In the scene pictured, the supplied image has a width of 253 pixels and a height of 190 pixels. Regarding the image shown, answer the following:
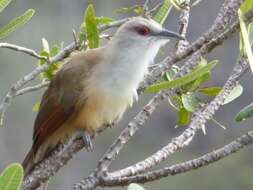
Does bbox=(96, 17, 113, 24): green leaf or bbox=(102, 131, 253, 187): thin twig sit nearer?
bbox=(102, 131, 253, 187): thin twig

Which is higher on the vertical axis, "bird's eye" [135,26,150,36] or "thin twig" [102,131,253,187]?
"thin twig" [102,131,253,187]

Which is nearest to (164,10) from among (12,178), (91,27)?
(91,27)

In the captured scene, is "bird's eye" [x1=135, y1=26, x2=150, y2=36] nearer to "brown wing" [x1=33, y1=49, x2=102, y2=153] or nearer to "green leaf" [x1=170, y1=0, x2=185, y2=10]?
"brown wing" [x1=33, y1=49, x2=102, y2=153]

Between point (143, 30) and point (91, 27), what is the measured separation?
78 cm

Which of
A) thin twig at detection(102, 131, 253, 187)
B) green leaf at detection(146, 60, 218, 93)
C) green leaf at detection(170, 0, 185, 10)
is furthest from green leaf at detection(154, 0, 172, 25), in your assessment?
thin twig at detection(102, 131, 253, 187)

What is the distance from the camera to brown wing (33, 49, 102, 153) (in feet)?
11.4

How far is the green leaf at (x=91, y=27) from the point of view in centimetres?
257

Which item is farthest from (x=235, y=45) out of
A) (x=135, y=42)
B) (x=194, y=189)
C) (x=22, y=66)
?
(x=135, y=42)

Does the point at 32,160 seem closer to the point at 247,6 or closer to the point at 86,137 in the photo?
the point at 86,137

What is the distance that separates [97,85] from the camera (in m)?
3.45

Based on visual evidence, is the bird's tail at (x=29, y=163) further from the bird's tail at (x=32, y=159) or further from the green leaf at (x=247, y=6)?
the green leaf at (x=247, y=6)

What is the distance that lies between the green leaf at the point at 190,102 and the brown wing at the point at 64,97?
1.00 metres

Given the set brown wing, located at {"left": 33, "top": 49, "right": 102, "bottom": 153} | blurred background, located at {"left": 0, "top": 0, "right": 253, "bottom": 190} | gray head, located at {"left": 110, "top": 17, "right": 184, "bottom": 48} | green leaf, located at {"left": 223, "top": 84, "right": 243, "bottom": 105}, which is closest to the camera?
green leaf, located at {"left": 223, "top": 84, "right": 243, "bottom": 105}

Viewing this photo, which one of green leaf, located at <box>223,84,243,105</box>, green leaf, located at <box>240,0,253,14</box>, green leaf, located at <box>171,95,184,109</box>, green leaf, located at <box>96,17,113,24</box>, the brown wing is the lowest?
the brown wing
